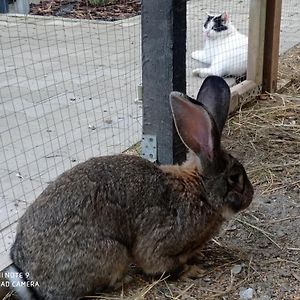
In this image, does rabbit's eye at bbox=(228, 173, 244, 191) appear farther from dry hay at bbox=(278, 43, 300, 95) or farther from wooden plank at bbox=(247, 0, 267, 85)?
dry hay at bbox=(278, 43, 300, 95)

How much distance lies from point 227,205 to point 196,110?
479 millimetres

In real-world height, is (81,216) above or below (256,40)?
above

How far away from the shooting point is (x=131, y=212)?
2641 mm

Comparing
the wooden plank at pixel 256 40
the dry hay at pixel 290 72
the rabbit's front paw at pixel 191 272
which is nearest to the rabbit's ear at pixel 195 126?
the rabbit's front paw at pixel 191 272

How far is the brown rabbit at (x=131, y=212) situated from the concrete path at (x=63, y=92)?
321 millimetres

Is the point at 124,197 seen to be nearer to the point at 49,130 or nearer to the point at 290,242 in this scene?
the point at 290,242

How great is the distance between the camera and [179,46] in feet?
11.1

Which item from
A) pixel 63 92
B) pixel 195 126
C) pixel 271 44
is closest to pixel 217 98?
pixel 195 126

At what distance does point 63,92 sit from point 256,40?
1.57 metres

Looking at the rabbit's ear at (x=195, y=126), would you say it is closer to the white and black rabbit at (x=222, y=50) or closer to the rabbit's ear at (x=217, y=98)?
the rabbit's ear at (x=217, y=98)

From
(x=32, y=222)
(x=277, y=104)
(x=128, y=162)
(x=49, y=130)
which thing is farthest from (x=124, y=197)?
(x=277, y=104)

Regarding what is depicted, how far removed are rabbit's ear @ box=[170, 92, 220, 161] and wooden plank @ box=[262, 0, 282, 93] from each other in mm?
2646

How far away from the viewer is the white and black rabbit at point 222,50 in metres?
5.60

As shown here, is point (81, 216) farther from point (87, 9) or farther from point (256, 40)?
point (87, 9)
